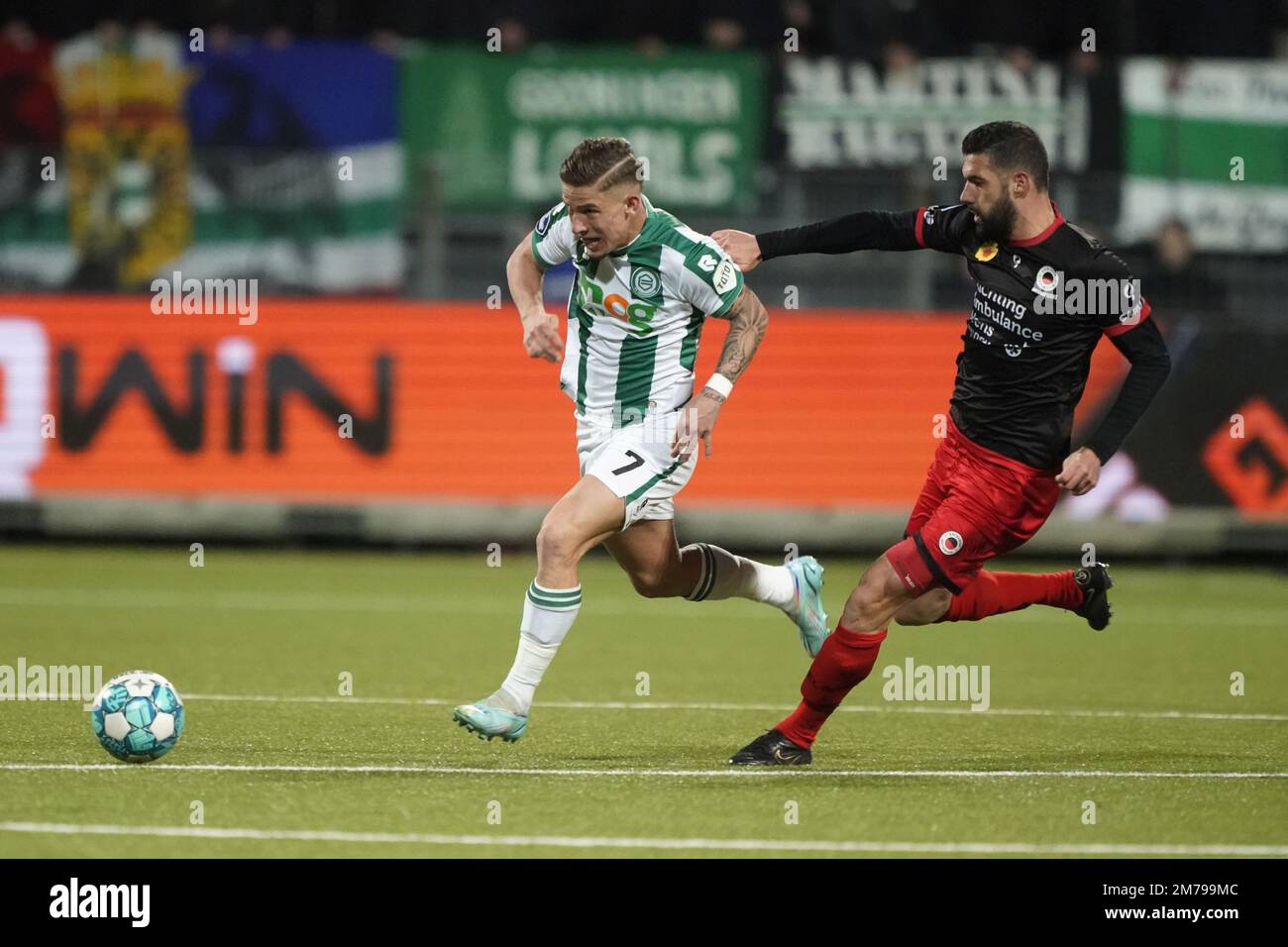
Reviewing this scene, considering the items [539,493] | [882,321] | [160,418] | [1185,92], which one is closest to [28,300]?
[160,418]

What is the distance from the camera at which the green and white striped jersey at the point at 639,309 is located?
25.1ft

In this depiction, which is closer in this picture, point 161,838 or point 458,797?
point 161,838

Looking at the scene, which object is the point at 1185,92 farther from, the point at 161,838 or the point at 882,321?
the point at 161,838

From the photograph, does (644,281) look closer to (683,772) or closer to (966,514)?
(966,514)

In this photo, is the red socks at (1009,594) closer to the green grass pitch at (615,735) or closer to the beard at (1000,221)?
the green grass pitch at (615,735)

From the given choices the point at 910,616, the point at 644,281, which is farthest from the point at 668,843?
the point at 644,281

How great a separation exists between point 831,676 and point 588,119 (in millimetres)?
9041

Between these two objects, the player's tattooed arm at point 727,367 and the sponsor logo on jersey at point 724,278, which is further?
the sponsor logo on jersey at point 724,278

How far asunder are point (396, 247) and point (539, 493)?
85.6 inches

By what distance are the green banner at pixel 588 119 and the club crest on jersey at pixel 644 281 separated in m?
7.98

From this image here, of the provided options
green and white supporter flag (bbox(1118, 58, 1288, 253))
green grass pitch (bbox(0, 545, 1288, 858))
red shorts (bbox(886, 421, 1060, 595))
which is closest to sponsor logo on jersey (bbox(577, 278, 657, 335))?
red shorts (bbox(886, 421, 1060, 595))

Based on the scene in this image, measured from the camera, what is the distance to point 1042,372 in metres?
7.61

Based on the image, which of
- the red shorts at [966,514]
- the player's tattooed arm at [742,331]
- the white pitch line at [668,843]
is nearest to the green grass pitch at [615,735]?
the white pitch line at [668,843]

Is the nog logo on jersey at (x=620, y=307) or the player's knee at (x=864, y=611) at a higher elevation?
the nog logo on jersey at (x=620, y=307)
